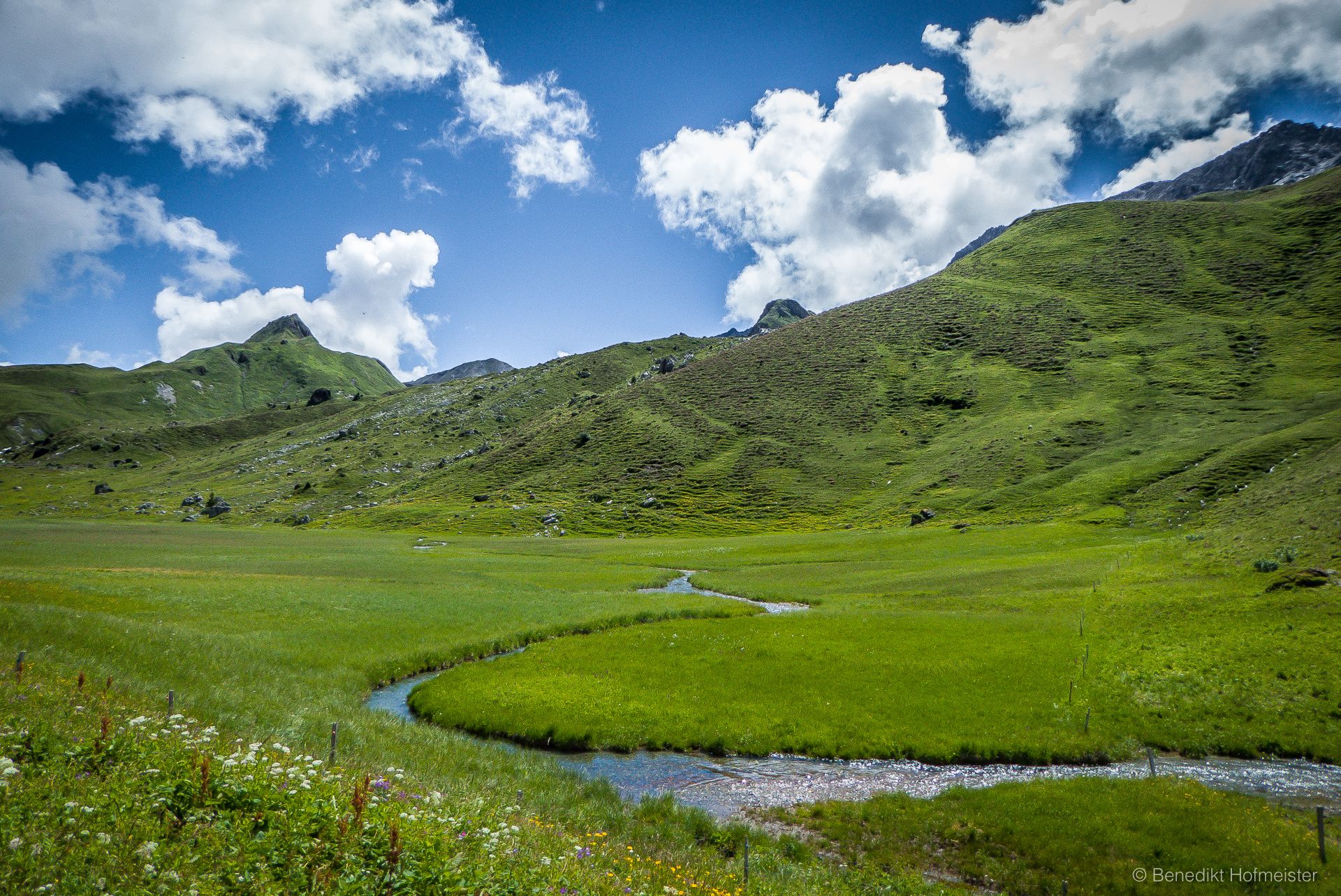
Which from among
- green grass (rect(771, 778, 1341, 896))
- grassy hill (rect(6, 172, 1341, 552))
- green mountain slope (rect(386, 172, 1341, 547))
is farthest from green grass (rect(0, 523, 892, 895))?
green mountain slope (rect(386, 172, 1341, 547))

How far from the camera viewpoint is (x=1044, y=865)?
15.9m

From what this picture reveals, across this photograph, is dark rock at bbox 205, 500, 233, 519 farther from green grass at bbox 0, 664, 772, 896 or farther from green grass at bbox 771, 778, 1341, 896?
green grass at bbox 771, 778, 1341, 896

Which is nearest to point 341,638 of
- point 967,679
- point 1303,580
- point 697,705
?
point 697,705

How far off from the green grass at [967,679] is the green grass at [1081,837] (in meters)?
4.20

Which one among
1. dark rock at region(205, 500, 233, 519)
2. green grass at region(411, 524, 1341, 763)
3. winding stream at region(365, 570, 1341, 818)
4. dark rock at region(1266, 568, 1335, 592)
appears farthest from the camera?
dark rock at region(205, 500, 233, 519)

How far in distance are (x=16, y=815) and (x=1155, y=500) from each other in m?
102

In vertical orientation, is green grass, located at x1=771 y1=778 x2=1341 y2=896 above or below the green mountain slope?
below

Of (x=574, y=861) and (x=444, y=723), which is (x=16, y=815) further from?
(x=444, y=723)

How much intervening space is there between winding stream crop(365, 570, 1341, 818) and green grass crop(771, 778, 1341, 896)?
1.76 m

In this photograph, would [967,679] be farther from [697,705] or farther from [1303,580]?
[1303,580]

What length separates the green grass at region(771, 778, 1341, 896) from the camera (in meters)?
14.9

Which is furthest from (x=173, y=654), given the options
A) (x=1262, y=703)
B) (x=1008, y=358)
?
(x=1008, y=358)

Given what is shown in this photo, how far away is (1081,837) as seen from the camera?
16.6 metres

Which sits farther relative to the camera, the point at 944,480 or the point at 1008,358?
the point at 1008,358
